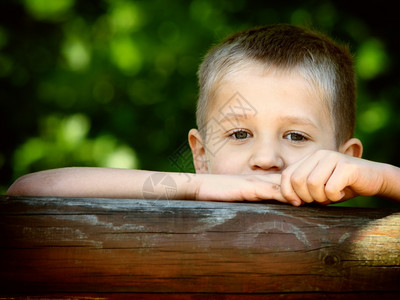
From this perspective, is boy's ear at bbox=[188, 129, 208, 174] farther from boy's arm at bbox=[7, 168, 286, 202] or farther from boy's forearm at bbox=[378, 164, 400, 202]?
boy's forearm at bbox=[378, 164, 400, 202]

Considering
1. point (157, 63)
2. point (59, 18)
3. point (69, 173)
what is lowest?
point (69, 173)

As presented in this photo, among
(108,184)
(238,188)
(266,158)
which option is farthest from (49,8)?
(238,188)

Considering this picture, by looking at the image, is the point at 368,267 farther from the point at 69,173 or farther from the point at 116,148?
the point at 116,148

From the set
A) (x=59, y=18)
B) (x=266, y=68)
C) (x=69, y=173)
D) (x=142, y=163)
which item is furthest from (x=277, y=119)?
(x=59, y=18)

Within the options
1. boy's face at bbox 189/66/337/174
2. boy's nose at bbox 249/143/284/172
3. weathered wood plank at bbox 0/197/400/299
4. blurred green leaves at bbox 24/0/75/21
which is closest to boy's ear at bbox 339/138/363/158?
boy's face at bbox 189/66/337/174

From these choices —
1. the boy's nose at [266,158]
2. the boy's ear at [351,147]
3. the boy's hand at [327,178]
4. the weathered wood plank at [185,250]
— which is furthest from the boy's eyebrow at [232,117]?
the weathered wood plank at [185,250]

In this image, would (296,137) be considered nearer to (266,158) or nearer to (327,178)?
(266,158)

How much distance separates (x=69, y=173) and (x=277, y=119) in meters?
0.77

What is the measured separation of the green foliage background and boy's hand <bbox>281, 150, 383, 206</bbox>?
243cm

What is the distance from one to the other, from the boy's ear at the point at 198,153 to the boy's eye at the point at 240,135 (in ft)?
0.88

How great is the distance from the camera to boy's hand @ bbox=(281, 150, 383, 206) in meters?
1.19

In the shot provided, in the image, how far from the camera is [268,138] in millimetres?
1823

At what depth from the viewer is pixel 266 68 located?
1953mm

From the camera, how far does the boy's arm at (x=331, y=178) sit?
119 cm
